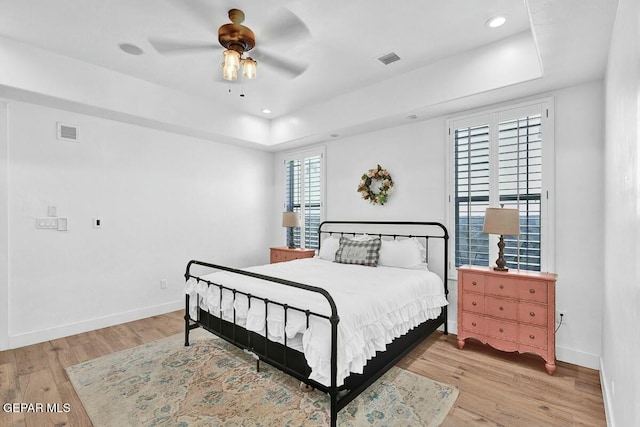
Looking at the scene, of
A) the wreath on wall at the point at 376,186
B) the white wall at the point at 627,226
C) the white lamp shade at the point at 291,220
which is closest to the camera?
the white wall at the point at 627,226

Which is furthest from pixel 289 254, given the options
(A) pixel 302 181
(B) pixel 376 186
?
(B) pixel 376 186

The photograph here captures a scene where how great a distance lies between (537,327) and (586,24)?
94.1 inches

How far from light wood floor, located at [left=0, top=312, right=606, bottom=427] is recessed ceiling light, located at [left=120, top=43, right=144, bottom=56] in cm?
308

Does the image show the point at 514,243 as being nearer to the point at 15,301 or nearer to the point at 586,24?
the point at 586,24

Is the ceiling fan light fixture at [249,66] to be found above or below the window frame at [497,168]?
above

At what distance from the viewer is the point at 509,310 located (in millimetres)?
2926

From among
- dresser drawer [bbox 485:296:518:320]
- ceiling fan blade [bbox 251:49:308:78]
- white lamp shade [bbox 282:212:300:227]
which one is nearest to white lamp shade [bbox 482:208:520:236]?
dresser drawer [bbox 485:296:518:320]

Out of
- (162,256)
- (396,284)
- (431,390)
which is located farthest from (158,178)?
(431,390)

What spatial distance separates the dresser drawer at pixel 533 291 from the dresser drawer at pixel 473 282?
32 cm

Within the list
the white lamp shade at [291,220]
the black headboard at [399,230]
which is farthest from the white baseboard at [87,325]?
the black headboard at [399,230]

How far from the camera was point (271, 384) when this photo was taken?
2557 mm

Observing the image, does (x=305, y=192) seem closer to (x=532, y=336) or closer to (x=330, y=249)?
(x=330, y=249)

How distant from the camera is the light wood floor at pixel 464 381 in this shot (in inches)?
85.0

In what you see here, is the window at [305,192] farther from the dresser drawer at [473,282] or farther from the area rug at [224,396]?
the area rug at [224,396]
